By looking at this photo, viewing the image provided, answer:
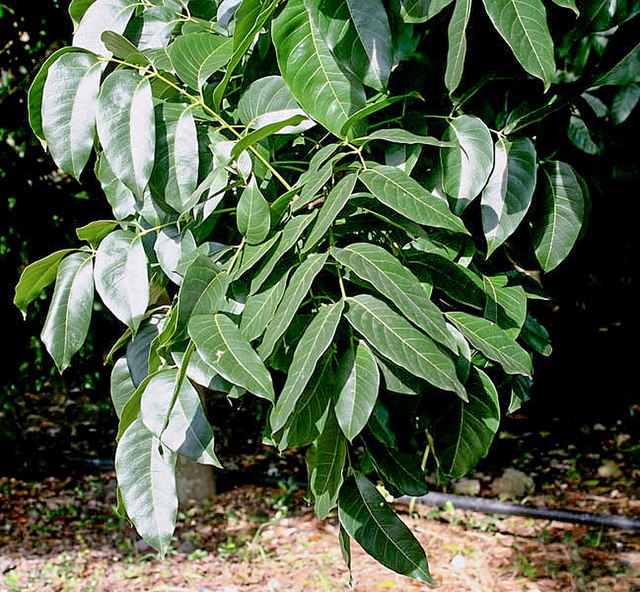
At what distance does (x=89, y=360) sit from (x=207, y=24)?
8.38 feet

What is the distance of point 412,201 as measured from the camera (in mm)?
830

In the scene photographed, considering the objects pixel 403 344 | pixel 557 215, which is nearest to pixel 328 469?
pixel 403 344

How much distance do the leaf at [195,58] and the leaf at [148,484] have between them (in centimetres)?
45

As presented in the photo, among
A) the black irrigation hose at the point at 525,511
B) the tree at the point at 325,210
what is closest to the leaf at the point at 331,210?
the tree at the point at 325,210

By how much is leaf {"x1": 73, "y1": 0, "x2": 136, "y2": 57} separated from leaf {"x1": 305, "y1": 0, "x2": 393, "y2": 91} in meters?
0.28

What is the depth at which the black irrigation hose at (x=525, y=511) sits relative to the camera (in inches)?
119

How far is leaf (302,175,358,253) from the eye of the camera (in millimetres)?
817

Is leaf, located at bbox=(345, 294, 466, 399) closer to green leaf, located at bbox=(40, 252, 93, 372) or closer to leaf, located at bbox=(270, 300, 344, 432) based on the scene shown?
leaf, located at bbox=(270, 300, 344, 432)

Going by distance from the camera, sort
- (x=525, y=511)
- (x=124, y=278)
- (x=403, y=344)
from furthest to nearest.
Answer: (x=525, y=511) → (x=124, y=278) → (x=403, y=344)

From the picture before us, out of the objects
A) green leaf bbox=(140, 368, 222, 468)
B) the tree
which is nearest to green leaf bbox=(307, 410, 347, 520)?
the tree

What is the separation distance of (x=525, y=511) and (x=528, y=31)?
273 centimetres

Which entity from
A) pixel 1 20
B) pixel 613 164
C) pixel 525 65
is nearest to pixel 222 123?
pixel 525 65

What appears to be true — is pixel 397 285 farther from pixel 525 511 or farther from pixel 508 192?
pixel 525 511

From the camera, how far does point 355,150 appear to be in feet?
2.96
